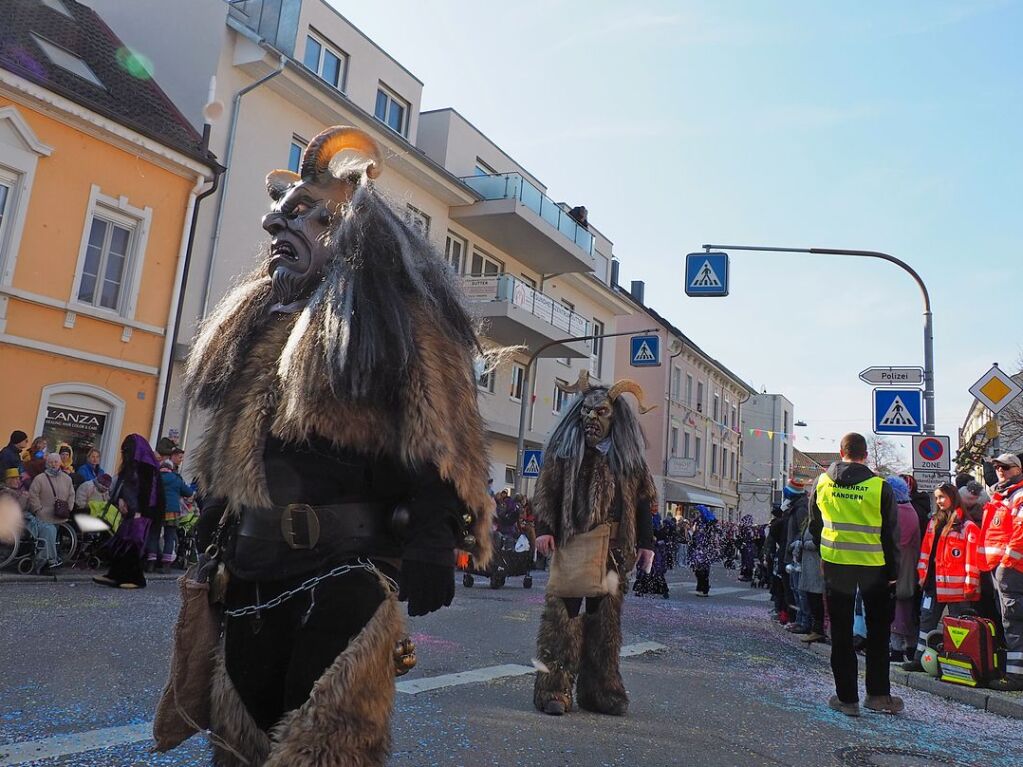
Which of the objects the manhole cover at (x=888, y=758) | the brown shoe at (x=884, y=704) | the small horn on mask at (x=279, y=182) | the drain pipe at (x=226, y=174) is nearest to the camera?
the small horn on mask at (x=279, y=182)

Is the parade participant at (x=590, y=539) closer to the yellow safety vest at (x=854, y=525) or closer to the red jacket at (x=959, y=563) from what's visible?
the yellow safety vest at (x=854, y=525)

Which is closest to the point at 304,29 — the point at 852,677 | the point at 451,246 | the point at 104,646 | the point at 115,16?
the point at 115,16

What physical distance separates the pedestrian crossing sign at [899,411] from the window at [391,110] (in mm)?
14365

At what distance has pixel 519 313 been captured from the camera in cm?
2361

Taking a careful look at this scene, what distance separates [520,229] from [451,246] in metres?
2.17

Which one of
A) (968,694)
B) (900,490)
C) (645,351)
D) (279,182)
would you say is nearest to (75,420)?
(900,490)

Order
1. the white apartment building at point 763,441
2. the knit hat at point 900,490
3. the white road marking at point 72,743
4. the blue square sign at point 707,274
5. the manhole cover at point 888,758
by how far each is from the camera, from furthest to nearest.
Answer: the white apartment building at point 763,441 → the blue square sign at point 707,274 → the knit hat at point 900,490 → the manhole cover at point 888,758 → the white road marking at point 72,743

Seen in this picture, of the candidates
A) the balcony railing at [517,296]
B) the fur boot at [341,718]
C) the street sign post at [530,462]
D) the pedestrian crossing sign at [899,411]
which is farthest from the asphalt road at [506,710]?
the balcony railing at [517,296]

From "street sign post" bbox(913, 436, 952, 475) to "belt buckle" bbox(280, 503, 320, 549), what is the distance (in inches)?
483

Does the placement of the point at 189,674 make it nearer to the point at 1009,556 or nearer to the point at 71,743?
the point at 71,743

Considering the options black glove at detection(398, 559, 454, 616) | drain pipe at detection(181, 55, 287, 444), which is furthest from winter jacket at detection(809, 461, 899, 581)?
drain pipe at detection(181, 55, 287, 444)

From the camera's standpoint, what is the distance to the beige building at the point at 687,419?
132 feet

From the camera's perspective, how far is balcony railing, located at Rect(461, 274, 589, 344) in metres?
23.3

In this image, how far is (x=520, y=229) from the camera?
2519cm
